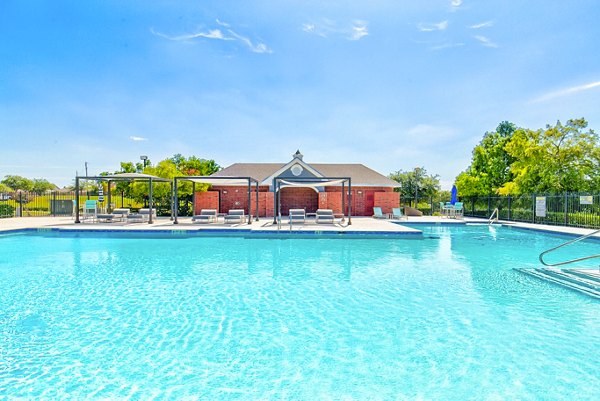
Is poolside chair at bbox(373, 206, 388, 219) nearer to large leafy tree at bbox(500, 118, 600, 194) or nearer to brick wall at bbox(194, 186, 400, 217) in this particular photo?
brick wall at bbox(194, 186, 400, 217)

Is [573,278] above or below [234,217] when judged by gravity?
below

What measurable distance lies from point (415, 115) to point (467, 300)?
18.0 meters

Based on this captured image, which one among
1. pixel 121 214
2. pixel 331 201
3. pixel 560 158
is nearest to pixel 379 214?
pixel 331 201

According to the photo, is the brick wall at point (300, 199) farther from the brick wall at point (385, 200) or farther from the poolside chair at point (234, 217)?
the poolside chair at point (234, 217)

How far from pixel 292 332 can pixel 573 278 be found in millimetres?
6857

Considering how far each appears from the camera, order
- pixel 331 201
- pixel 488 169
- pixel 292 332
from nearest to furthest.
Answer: pixel 292 332
pixel 331 201
pixel 488 169

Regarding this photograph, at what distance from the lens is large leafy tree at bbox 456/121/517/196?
29.6m

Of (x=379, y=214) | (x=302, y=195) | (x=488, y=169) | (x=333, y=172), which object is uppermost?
(x=488, y=169)

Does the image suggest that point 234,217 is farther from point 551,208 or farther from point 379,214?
point 551,208

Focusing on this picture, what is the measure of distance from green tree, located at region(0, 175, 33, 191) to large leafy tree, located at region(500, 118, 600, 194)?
9554 centimetres

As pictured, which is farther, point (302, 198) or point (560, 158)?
point (302, 198)

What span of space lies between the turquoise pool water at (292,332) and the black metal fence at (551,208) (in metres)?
12.1

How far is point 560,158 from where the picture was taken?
20719 millimetres

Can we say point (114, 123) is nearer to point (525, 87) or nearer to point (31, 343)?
point (31, 343)
